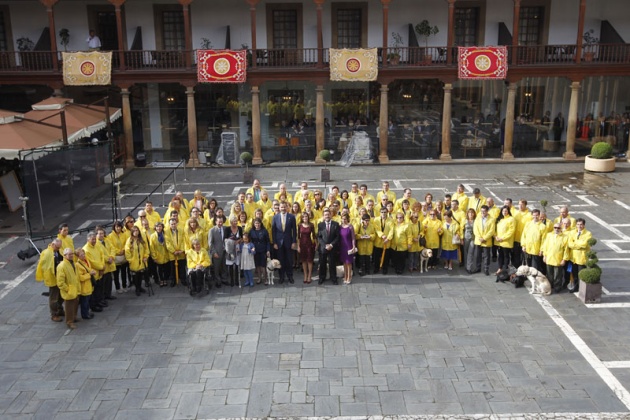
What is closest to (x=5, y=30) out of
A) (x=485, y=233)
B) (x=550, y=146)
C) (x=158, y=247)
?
(x=158, y=247)

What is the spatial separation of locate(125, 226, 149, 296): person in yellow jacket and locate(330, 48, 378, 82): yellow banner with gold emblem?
50.5ft

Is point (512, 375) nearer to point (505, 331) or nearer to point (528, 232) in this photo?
point (505, 331)

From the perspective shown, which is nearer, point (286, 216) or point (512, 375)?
point (512, 375)

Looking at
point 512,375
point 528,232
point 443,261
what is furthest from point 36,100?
point 512,375

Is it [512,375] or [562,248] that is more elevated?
[562,248]

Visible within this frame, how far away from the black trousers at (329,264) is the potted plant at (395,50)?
1497 centimetres

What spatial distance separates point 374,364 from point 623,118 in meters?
23.1

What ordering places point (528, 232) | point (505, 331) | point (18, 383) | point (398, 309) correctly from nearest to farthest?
1. point (18, 383)
2. point (505, 331)
3. point (398, 309)
4. point (528, 232)

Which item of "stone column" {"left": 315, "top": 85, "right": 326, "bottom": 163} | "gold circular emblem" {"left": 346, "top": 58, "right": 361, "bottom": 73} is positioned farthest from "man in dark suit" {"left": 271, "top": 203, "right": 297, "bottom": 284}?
"gold circular emblem" {"left": 346, "top": 58, "right": 361, "bottom": 73}

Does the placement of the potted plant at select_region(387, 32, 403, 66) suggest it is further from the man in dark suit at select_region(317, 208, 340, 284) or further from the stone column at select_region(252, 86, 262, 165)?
the man in dark suit at select_region(317, 208, 340, 284)

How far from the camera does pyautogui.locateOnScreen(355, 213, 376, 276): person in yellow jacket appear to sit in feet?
45.6

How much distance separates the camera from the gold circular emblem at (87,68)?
86.0 ft

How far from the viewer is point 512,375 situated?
10.0 metres

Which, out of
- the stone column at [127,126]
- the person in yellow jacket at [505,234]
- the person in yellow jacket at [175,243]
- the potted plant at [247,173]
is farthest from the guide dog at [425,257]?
the stone column at [127,126]
